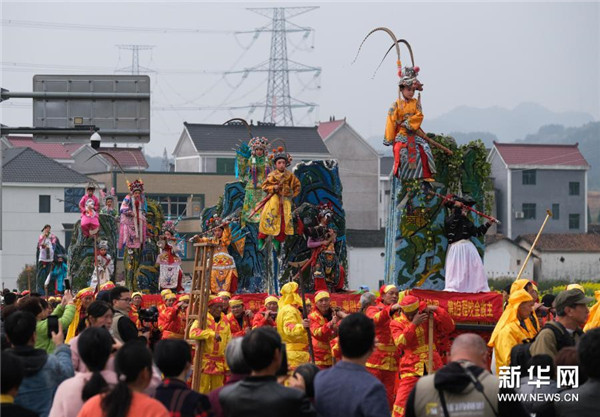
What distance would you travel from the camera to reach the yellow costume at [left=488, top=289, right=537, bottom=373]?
10.7 m

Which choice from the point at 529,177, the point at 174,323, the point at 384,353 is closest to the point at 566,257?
the point at 529,177

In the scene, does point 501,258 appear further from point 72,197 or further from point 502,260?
point 72,197

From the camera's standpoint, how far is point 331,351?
1373 cm

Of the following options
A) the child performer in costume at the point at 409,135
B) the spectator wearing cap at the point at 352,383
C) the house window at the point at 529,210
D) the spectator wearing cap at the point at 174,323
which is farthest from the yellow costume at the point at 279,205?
the house window at the point at 529,210

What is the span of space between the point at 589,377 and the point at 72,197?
176 feet

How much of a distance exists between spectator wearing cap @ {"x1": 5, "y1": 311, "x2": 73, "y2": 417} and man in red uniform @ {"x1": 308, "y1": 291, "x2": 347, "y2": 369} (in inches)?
193

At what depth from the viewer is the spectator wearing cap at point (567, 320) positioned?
9.29 metres

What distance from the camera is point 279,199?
69.7 ft

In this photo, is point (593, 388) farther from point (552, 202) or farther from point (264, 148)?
point (552, 202)

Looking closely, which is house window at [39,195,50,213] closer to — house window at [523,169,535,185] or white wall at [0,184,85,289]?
white wall at [0,184,85,289]

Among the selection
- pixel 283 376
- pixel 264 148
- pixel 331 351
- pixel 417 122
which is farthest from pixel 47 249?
pixel 283 376

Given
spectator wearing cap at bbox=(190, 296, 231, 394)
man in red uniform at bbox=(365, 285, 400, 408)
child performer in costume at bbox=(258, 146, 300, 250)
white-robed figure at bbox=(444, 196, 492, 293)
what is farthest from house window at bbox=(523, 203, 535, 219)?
spectator wearing cap at bbox=(190, 296, 231, 394)

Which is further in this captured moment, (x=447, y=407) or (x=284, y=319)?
(x=284, y=319)

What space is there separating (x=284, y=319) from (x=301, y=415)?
6.24m
